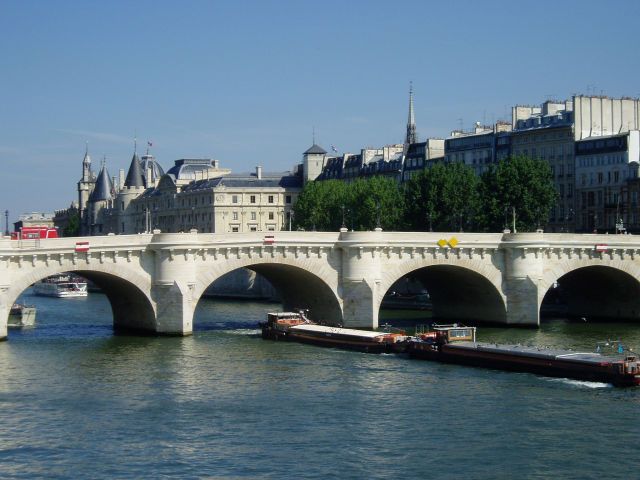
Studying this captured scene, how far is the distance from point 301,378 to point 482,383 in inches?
324

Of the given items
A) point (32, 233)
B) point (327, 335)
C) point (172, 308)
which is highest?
point (32, 233)

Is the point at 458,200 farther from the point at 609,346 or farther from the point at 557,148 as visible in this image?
the point at 609,346

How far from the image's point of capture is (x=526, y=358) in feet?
193

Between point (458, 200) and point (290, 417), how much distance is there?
199 ft

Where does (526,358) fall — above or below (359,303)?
below

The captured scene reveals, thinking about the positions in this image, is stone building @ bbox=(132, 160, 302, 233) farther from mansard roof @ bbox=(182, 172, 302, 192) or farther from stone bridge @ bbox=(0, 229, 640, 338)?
stone bridge @ bbox=(0, 229, 640, 338)

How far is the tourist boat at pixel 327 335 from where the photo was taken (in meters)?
65.6

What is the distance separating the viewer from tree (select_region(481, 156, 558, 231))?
102 metres

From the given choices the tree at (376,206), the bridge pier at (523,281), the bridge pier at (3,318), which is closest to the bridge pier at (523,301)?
the bridge pier at (523,281)

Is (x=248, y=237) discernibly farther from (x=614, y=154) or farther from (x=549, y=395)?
(x=614, y=154)

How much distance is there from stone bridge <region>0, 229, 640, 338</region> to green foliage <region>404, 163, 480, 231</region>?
61.6 feet

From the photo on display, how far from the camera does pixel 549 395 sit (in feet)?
170

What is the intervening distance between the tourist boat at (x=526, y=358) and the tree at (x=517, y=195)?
37835mm

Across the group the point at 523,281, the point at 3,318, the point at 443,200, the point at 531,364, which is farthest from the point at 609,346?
the point at 443,200
